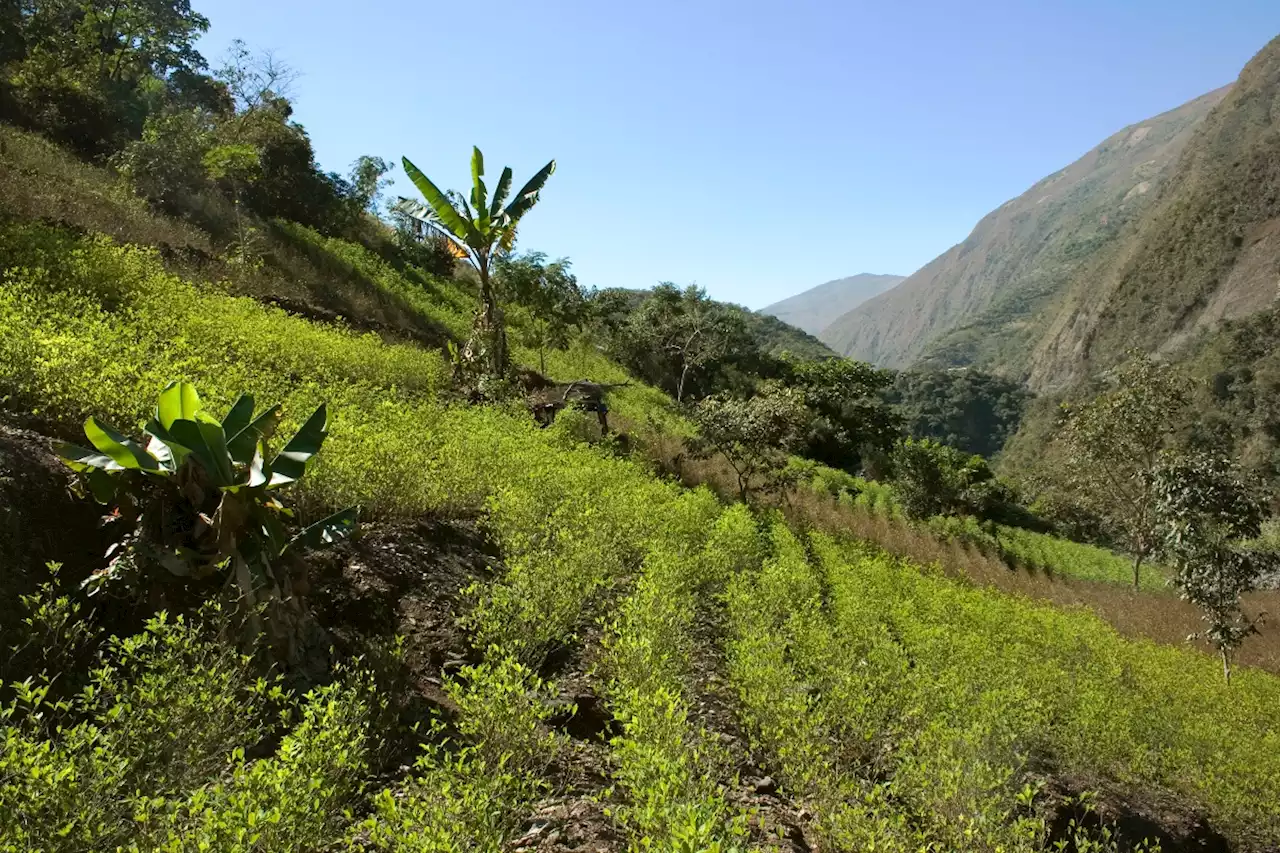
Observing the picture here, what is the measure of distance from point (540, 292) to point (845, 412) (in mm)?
21322

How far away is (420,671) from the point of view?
3926 millimetres

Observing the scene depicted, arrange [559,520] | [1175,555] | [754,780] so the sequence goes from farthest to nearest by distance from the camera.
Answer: [1175,555], [559,520], [754,780]

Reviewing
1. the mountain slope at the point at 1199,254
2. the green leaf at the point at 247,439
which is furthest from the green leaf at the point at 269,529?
the mountain slope at the point at 1199,254

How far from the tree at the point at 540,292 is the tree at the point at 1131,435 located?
12.3 meters

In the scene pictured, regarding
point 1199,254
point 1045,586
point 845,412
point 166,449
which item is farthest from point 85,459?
point 1199,254

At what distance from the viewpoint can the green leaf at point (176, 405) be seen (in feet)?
11.8

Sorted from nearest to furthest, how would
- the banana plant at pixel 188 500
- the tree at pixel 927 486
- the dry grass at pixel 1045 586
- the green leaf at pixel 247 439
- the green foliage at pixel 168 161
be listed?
1. the banana plant at pixel 188 500
2. the green leaf at pixel 247 439
3. the dry grass at pixel 1045 586
4. the green foliage at pixel 168 161
5. the tree at pixel 927 486

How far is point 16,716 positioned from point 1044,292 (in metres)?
161

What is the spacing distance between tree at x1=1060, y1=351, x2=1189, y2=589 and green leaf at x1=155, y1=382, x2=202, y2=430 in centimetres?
1574

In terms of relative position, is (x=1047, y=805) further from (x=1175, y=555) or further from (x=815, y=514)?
(x=815, y=514)

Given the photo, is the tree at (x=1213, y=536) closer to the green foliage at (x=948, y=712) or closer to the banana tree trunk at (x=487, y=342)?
the green foliage at (x=948, y=712)

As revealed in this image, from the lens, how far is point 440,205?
12312 millimetres

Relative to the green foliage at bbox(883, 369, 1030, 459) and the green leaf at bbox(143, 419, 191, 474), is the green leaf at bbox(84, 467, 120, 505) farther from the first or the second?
the green foliage at bbox(883, 369, 1030, 459)

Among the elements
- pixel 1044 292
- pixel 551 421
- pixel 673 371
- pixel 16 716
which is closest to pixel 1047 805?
pixel 16 716
